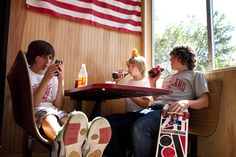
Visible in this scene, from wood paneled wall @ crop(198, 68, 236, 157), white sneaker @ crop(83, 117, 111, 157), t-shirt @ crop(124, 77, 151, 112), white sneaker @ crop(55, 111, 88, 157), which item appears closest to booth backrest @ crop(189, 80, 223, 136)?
wood paneled wall @ crop(198, 68, 236, 157)

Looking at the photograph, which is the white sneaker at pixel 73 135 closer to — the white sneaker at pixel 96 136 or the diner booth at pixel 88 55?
the white sneaker at pixel 96 136

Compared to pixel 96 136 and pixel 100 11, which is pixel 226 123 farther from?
pixel 100 11

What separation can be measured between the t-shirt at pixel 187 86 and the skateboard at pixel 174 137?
0.38 metres

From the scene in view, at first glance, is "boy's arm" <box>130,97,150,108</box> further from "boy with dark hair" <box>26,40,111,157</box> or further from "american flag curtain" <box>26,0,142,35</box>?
"american flag curtain" <box>26,0,142,35</box>

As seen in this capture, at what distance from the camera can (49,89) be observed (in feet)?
6.45

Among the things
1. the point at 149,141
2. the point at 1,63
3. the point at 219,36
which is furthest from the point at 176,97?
the point at 1,63

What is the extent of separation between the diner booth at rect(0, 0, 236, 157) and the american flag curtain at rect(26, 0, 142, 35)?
1.4 inches

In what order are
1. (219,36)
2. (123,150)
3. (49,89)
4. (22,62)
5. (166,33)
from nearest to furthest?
(22,62)
(123,150)
(49,89)
(219,36)
(166,33)

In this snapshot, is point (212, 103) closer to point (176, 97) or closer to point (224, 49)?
point (176, 97)

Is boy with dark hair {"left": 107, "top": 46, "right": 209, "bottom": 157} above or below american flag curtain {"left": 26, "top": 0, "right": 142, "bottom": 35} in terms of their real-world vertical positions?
below

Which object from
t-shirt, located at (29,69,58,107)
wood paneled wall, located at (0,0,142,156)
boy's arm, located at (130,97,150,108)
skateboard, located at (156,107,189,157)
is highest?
wood paneled wall, located at (0,0,142,156)

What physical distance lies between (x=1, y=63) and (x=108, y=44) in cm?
120

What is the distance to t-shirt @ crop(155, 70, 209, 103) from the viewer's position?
1.87m

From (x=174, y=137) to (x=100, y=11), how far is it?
1.74 m
